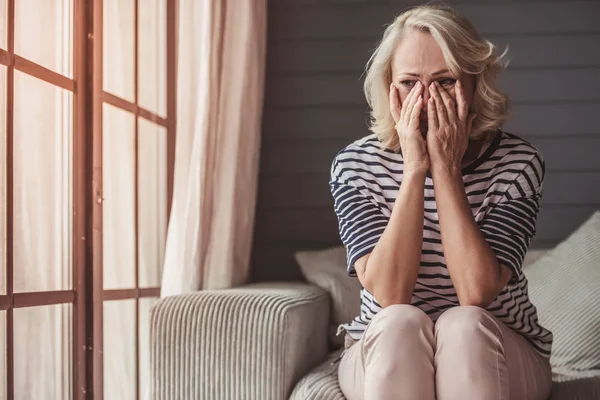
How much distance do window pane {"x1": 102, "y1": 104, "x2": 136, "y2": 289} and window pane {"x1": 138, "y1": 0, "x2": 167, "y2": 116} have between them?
16 centimetres

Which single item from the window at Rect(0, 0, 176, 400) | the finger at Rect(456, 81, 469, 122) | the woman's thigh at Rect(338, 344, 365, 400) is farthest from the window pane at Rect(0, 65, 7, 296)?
the finger at Rect(456, 81, 469, 122)

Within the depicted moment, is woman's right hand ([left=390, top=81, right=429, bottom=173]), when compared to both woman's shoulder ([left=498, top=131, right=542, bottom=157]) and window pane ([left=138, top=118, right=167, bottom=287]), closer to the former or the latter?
woman's shoulder ([left=498, top=131, right=542, bottom=157])

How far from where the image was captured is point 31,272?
180cm

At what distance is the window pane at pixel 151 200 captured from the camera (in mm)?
2455

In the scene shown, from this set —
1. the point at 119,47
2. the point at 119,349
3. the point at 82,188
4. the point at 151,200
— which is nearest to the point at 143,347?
the point at 119,349

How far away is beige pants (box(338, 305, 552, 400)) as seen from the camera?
1.43 m

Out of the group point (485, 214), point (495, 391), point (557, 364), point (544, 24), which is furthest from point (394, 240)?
point (544, 24)

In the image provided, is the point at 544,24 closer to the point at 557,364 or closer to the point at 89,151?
the point at 557,364

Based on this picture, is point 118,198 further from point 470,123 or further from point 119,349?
point 470,123

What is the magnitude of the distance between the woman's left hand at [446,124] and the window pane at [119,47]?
901 millimetres

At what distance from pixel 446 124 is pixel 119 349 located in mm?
1111

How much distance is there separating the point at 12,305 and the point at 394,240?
787 millimetres

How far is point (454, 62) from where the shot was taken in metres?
1.78

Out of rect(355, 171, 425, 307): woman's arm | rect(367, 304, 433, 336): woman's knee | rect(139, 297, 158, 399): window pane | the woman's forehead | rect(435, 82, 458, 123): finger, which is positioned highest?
the woman's forehead
